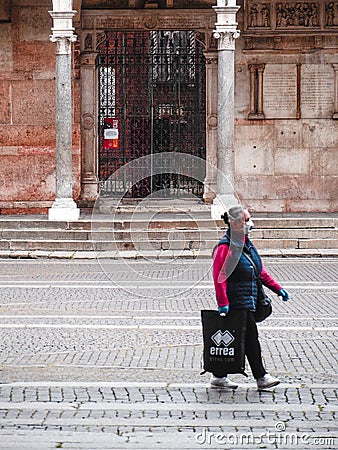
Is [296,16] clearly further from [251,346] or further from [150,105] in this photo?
[251,346]

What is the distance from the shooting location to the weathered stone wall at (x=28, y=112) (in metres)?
25.6

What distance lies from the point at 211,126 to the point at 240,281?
16824mm

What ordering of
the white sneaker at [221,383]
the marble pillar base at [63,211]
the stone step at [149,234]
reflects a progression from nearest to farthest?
1. the white sneaker at [221,383]
2. the stone step at [149,234]
3. the marble pillar base at [63,211]

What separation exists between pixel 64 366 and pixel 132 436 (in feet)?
8.74

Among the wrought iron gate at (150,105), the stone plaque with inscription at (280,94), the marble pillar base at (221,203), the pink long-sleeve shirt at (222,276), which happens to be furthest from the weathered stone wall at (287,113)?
the pink long-sleeve shirt at (222,276)

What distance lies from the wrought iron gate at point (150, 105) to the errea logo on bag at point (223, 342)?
1699 cm

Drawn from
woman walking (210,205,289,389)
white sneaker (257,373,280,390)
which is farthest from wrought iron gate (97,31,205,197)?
white sneaker (257,373,280,390)

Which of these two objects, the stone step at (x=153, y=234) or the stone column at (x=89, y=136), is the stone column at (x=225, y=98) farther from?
the stone column at (x=89, y=136)

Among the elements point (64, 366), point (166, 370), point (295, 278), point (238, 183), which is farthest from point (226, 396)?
point (238, 183)

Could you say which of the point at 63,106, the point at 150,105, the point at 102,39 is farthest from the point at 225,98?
the point at 102,39

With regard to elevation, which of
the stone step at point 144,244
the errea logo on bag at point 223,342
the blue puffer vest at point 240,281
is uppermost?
the blue puffer vest at point 240,281

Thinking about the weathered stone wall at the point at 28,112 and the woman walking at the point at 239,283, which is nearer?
the woman walking at the point at 239,283

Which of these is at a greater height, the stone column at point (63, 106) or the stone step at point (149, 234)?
the stone column at point (63, 106)

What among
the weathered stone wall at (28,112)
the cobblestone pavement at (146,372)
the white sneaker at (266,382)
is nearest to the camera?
the cobblestone pavement at (146,372)
